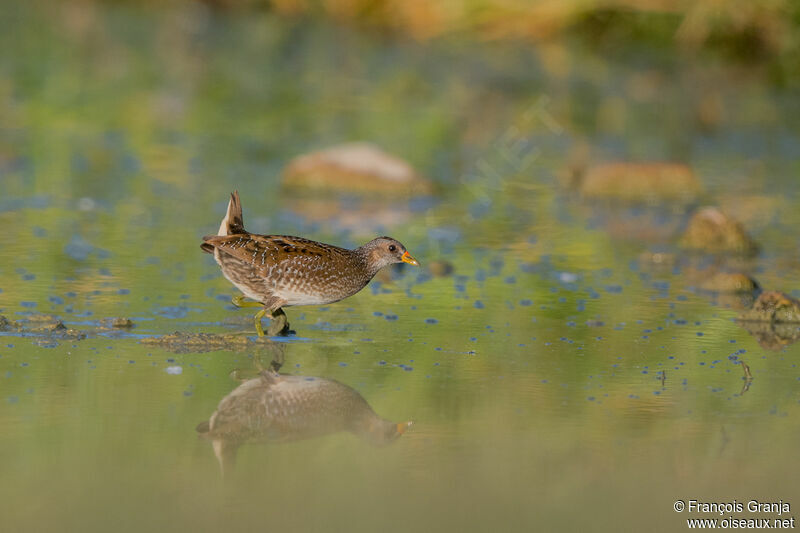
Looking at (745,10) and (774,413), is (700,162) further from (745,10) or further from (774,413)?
(774,413)

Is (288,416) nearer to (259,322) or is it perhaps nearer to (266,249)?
(259,322)

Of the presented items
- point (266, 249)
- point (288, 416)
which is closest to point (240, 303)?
point (266, 249)

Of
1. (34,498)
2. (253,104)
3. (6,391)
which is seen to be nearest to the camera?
(34,498)

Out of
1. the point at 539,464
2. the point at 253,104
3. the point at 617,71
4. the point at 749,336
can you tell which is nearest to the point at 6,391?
the point at 539,464

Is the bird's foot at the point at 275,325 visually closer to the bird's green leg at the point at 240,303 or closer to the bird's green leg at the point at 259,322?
the bird's green leg at the point at 259,322

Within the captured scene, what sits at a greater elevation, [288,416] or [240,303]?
[240,303]

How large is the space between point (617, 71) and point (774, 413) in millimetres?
16114

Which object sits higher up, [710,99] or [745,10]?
[745,10]

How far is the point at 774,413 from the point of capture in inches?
271

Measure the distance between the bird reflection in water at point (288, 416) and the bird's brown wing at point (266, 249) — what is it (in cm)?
118

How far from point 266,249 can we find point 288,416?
196 centimetres

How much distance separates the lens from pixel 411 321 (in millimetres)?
8797

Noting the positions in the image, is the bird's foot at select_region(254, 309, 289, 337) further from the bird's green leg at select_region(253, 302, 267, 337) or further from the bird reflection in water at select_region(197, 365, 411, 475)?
the bird reflection in water at select_region(197, 365, 411, 475)

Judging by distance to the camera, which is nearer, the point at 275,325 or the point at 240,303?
the point at 275,325
